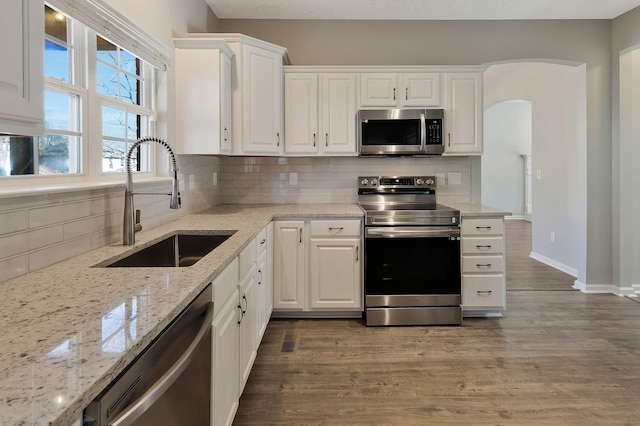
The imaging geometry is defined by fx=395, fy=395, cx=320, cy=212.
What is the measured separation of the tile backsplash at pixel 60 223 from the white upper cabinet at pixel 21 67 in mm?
481

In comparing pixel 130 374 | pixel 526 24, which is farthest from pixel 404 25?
pixel 130 374

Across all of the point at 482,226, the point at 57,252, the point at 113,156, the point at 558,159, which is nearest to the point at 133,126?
the point at 113,156

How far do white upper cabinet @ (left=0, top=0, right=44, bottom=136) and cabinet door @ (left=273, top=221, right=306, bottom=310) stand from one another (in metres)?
A: 2.23

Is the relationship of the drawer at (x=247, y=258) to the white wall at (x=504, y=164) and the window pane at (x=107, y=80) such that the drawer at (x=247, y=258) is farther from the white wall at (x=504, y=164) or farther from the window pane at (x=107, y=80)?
the white wall at (x=504, y=164)

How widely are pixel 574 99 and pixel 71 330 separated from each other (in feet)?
16.8

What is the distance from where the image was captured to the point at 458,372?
7.84 ft

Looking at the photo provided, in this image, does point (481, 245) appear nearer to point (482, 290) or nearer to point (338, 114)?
point (482, 290)

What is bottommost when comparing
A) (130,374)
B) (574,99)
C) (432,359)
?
(432,359)

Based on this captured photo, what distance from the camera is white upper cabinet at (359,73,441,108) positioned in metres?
3.46

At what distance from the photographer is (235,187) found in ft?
12.6

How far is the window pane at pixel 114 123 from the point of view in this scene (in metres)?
2.05

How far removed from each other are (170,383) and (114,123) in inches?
66.9

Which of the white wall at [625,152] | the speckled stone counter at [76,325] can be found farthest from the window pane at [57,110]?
the white wall at [625,152]

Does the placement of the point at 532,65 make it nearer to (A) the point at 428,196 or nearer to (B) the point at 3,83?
(A) the point at 428,196
